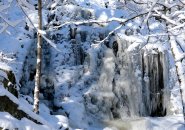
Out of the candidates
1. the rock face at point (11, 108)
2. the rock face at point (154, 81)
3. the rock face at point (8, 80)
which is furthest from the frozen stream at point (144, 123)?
the rock face at point (11, 108)

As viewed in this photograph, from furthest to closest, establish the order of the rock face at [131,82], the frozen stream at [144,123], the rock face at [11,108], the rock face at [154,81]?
1. the rock face at [154,81]
2. the rock face at [131,82]
3. the frozen stream at [144,123]
4. the rock face at [11,108]

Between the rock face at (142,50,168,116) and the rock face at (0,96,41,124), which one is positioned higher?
the rock face at (0,96,41,124)

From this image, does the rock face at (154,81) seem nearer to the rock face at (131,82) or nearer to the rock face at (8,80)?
the rock face at (131,82)

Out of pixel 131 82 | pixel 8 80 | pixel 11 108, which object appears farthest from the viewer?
pixel 131 82

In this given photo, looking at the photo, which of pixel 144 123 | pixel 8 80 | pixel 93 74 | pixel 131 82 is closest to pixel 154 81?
pixel 131 82

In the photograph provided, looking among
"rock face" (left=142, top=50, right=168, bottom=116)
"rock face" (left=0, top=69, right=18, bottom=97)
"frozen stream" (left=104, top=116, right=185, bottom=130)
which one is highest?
"rock face" (left=0, top=69, right=18, bottom=97)

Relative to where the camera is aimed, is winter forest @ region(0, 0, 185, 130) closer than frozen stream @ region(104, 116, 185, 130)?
No

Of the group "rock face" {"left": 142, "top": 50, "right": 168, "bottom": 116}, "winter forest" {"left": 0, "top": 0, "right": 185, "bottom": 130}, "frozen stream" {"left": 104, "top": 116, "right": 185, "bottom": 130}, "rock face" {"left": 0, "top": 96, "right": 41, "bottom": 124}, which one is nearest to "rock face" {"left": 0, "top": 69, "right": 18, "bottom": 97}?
"rock face" {"left": 0, "top": 96, "right": 41, "bottom": 124}

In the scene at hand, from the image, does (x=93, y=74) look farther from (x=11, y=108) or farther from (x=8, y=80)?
(x=11, y=108)

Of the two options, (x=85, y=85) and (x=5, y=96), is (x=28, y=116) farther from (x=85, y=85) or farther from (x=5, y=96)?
(x=85, y=85)

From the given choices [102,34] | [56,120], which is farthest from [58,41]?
[56,120]

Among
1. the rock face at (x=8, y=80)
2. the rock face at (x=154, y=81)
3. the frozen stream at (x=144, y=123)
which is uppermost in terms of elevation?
the rock face at (x=8, y=80)

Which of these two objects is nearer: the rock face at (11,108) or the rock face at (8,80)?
the rock face at (11,108)

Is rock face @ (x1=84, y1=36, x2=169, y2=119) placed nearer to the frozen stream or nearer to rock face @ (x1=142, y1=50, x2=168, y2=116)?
rock face @ (x1=142, y1=50, x2=168, y2=116)
